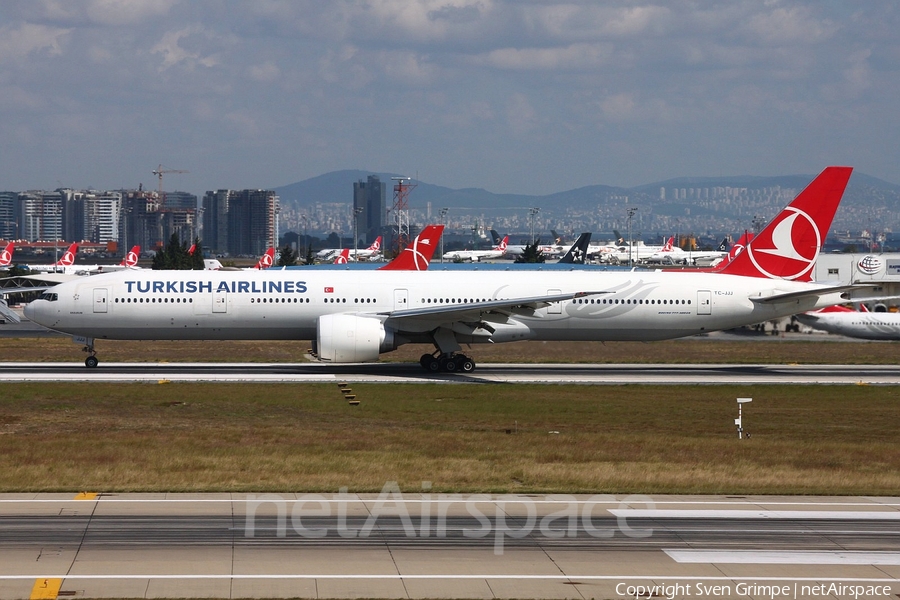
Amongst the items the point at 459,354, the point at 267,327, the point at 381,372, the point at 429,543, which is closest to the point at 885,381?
the point at 459,354

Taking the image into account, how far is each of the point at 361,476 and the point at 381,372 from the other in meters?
21.4

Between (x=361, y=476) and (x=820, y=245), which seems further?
(x=820, y=245)

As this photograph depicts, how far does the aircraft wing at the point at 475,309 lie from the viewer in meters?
41.7

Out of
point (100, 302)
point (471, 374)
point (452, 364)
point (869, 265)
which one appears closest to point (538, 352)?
point (471, 374)

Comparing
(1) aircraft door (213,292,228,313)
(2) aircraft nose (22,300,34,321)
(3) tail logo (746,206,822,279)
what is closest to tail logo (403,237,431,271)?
(3) tail logo (746,206,822,279)

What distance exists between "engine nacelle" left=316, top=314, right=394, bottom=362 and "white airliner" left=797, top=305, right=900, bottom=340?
32.2 m

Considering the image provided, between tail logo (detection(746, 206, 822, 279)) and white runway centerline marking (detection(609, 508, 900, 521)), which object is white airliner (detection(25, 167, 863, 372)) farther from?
white runway centerline marking (detection(609, 508, 900, 521))

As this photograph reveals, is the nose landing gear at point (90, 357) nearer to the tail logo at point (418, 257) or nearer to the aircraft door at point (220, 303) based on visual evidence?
the aircraft door at point (220, 303)

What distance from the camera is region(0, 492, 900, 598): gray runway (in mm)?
14570

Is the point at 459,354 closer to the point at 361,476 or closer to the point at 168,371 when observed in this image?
the point at 168,371

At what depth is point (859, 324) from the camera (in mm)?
62531

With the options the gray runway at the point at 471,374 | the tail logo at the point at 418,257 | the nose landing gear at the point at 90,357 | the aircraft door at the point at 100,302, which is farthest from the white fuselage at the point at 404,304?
the tail logo at the point at 418,257

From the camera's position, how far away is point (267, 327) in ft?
142

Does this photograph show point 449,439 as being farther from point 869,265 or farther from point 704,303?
point 869,265
